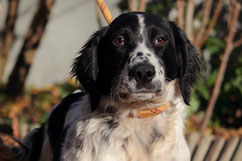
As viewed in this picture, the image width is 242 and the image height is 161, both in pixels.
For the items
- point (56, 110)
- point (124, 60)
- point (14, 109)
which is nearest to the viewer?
point (124, 60)

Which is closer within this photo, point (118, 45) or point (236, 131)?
point (118, 45)

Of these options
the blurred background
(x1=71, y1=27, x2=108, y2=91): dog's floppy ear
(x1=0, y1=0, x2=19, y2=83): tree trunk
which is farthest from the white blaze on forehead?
(x1=0, y1=0, x2=19, y2=83): tree trunk

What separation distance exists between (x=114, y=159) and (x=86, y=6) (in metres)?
5.31

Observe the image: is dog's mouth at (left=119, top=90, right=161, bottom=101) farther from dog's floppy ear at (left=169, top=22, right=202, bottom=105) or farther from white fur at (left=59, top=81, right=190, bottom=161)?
dog's floppy ear at (left=169, top=22, right=202, bottom=105)

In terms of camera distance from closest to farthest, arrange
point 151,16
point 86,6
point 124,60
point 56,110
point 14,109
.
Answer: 1. point 124,60
2. point 151,16
3. point 56,110
4. point 14,109
5. point 86,6

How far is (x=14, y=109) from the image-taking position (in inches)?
291

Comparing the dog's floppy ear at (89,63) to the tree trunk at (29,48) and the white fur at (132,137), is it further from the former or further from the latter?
the tree trunk at (29,48)

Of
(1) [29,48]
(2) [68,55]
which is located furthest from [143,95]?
(2) [68,55]

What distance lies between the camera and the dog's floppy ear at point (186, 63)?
11.2ft

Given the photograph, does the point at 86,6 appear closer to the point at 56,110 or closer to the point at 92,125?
the point at 56,110

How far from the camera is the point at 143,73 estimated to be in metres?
2.97

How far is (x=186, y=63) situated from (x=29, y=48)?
434 cm

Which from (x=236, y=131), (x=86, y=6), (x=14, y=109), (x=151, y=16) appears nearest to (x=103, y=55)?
(x=151, y=16)

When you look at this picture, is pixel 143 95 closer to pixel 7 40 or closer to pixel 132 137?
pixel 132 137
